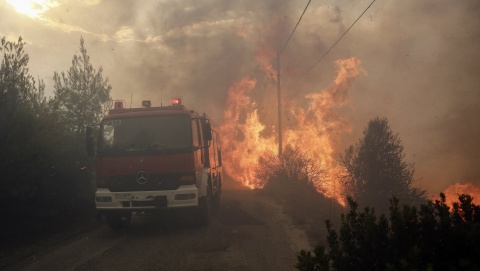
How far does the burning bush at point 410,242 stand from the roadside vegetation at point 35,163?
25.2 ft

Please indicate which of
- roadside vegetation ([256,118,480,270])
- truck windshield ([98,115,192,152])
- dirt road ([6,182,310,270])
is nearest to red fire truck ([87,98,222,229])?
truck windshield ([98,115,192,152])

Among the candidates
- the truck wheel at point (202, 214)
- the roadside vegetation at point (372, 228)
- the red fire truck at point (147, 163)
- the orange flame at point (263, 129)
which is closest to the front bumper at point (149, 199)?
the red fire truck at point (147, 163)

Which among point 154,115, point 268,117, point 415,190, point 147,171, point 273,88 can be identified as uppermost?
point 273,88

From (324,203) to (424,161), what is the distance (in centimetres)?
8674

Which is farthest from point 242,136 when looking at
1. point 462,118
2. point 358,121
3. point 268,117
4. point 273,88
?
point 462,118

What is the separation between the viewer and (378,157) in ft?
102

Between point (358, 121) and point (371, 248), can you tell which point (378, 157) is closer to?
point (371, 248)

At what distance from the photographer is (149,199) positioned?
914 centimetres

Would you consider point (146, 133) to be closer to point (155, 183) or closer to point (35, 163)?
point (155, 183)

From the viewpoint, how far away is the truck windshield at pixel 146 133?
9.33 metres

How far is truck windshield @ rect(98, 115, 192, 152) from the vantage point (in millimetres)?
9328

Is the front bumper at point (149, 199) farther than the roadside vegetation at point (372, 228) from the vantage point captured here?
Yes

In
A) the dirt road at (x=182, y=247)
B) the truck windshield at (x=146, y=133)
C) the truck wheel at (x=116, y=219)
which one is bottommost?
the dirt road at (x=182, y=247)

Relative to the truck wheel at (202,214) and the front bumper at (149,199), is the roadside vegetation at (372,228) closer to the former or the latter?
the truck wheel at (202,214)
